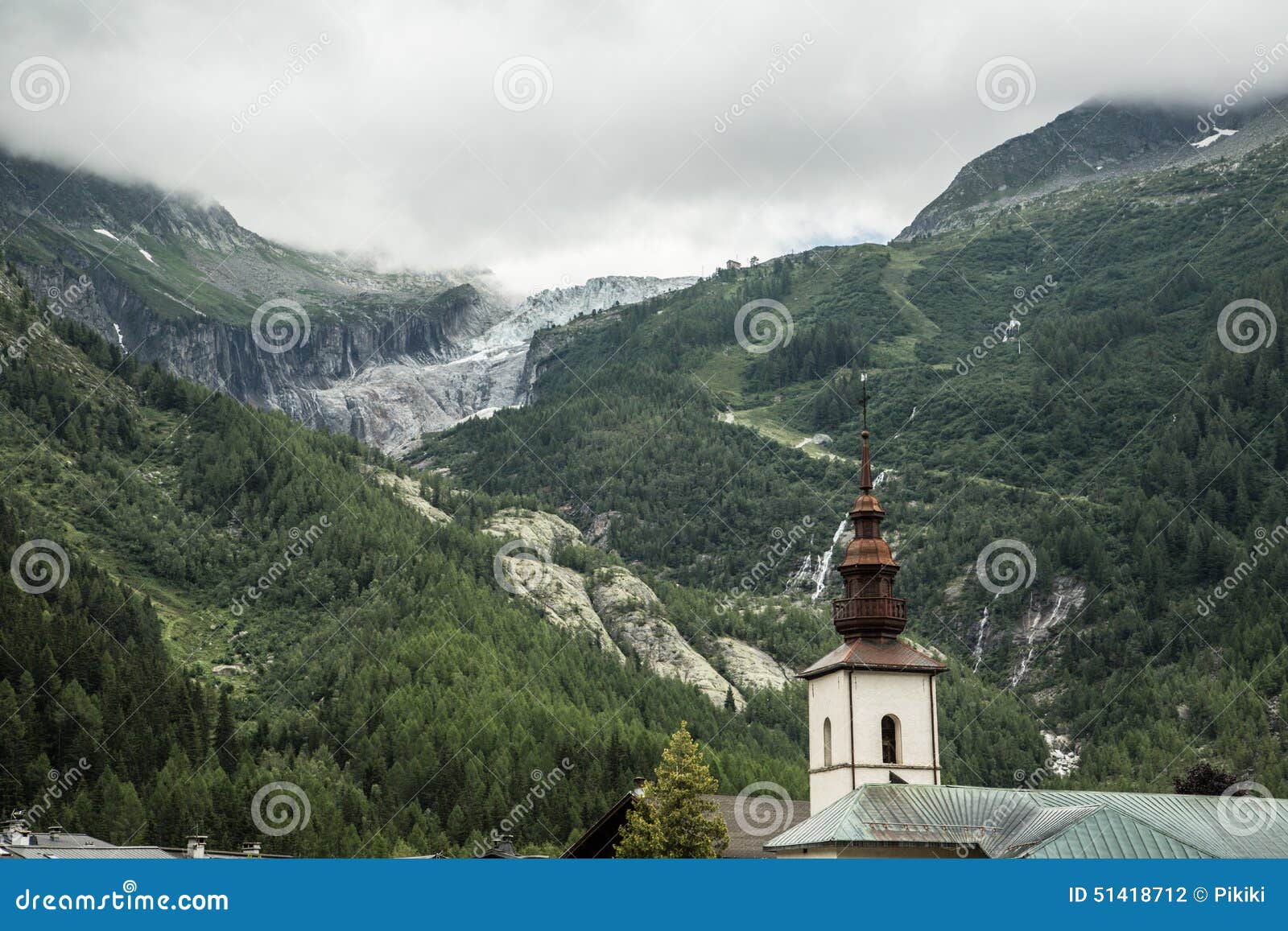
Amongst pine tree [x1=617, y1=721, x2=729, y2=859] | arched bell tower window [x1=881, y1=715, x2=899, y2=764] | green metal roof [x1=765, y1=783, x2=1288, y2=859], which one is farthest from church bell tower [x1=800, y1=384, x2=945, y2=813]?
green metal roof [x1=765, y1=783, x2=1288, y2=859]

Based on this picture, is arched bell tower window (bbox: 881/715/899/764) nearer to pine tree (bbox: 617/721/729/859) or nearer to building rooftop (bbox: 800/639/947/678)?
building rooftop (bbox: 800/639/947/678)

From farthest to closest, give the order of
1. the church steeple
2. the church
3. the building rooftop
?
the church steeple
the building rooftop
the church

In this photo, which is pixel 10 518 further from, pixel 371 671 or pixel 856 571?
pixel 856 571

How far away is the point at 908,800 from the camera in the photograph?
73438 mm

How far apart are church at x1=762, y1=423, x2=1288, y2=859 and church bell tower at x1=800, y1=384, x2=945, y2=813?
6 cm

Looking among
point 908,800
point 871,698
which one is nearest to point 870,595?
point 871,698

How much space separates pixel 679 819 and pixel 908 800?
49.4 ft

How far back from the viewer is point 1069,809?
6850 cm

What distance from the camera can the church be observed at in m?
65.9

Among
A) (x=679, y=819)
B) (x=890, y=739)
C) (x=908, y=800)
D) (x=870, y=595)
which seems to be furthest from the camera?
(x=870, y=595)

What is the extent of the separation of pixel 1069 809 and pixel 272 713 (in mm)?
133064

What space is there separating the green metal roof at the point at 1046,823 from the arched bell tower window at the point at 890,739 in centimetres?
723

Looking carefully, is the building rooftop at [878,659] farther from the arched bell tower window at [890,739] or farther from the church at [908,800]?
the arched bell tower window at [890,739]

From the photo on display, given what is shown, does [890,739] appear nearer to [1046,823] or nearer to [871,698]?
[871,698]
